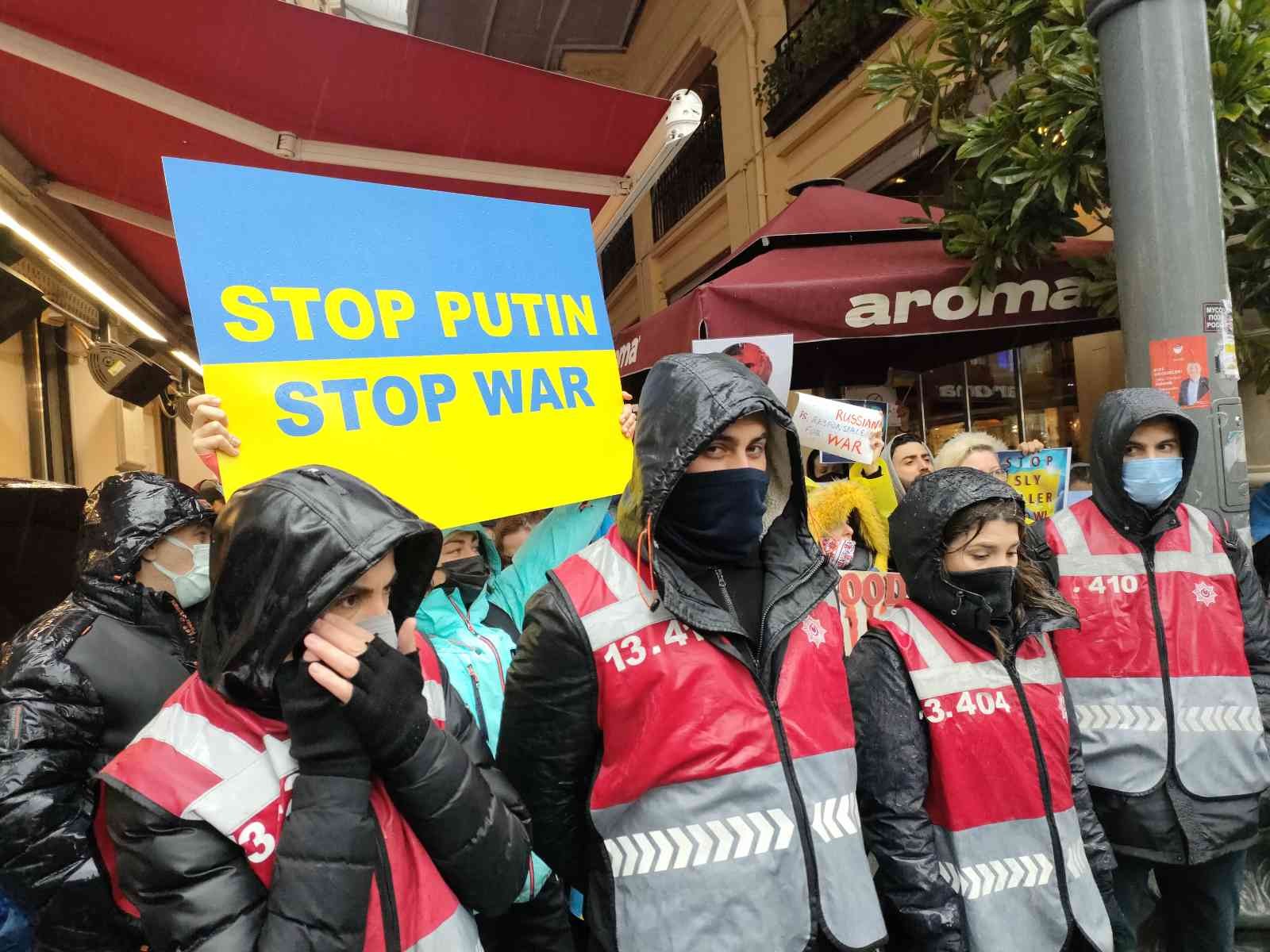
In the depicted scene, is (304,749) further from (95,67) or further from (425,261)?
(95,67)

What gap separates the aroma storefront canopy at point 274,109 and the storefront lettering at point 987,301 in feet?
4.98

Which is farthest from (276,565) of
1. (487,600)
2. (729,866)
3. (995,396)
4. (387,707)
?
(995,396)

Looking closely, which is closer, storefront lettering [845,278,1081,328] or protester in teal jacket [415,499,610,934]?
protester in teal jacket [415,499,610,934]

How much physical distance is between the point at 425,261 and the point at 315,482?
1216mm

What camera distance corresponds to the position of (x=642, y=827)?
1.71 metres

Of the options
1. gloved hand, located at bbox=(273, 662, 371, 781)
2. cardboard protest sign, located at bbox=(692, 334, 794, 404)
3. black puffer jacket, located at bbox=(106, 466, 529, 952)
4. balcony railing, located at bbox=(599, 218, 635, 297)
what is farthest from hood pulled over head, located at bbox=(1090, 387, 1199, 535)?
balcony railing, located at bbox=(599, 218, 635, 297)

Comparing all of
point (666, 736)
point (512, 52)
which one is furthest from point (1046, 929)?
point (512, 52)

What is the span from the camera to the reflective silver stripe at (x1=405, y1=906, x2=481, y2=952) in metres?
1.39

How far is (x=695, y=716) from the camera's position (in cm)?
170

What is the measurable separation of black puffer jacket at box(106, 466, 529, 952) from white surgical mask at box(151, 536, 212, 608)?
1.17 m

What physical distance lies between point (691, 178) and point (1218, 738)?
1309 centimetres

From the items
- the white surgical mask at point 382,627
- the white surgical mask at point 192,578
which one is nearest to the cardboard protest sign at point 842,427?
the white surgical mask at point 192,578

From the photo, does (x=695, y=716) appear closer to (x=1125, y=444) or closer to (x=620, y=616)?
(x=620, y=616)

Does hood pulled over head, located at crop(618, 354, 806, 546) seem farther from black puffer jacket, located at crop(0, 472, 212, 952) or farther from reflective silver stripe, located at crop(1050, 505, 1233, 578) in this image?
black puffer jacket, located at crop(0, 472, 212, 952)
